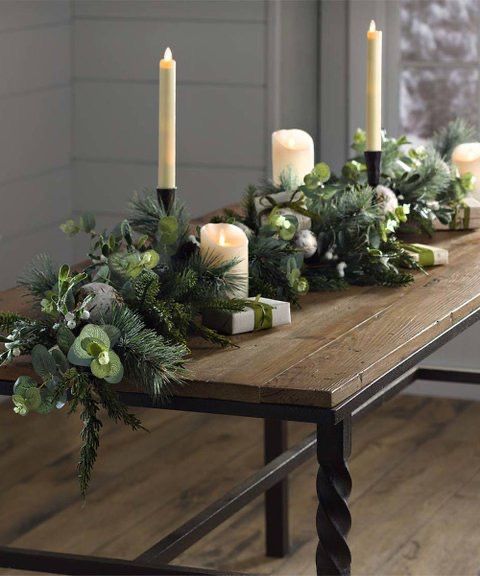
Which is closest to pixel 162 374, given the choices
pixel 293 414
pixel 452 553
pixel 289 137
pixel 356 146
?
pixel 293 414

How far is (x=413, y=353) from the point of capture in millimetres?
1734

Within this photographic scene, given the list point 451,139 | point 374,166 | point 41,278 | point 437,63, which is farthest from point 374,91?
point 437,63

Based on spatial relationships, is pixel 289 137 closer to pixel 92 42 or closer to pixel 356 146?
pixel 356 146

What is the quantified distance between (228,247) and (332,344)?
240 millimetres

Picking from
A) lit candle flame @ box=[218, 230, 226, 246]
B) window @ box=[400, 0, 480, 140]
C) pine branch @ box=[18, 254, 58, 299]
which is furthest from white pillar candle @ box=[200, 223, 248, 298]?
window @ box=[400, 0, 480, 140]

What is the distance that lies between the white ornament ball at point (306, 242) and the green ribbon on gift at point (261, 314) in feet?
0.80

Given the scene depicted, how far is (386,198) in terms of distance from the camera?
2283mm

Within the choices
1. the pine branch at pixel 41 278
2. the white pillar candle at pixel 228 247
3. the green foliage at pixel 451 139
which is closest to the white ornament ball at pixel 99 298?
the pine branch at pixel 41 278

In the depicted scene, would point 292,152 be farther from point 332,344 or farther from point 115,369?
point 115,369

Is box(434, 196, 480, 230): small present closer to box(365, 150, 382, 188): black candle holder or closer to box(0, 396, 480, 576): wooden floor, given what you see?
box(365, 150, 382, 188): black candle holder

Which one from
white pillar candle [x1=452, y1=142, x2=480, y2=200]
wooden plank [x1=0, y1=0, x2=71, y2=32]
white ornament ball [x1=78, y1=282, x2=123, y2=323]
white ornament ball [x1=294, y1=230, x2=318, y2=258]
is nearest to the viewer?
white ornament ball [x1=78, y1=282, x2=123, y2=323]

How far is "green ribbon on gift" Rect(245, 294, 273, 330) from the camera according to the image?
1.81 metres

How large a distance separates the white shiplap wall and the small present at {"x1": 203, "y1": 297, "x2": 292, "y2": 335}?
2.24 meters

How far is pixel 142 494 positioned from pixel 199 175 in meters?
1.26
